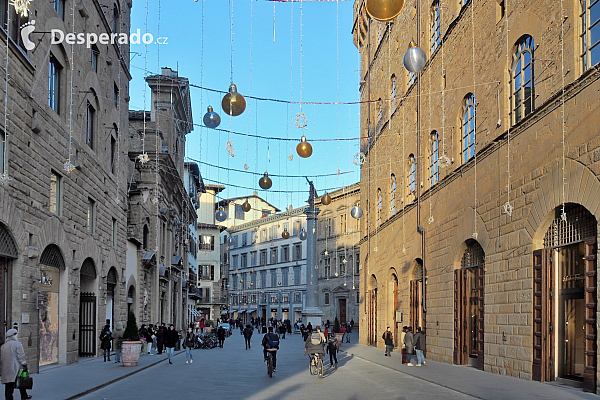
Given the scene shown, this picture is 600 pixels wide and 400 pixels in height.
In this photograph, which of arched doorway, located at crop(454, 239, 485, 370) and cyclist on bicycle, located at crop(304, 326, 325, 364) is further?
arched doorway, located at crop(454, 239, 485, 370)

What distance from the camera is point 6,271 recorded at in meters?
17.0

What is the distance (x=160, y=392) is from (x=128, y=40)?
2162 centimetres

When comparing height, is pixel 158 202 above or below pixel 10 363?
above

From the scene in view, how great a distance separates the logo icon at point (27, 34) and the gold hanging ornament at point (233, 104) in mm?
5306

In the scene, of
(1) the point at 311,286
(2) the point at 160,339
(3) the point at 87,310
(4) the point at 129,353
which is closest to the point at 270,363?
(4) the point at 129,353

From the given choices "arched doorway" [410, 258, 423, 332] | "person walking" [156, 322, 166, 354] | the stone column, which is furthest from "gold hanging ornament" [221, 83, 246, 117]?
the stone column

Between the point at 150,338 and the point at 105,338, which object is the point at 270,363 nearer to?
the point at 105,338

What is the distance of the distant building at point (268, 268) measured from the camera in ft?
276

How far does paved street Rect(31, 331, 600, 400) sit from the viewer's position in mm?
14797

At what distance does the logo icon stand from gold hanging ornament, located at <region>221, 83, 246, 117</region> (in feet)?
17.4

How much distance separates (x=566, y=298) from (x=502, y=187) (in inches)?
158

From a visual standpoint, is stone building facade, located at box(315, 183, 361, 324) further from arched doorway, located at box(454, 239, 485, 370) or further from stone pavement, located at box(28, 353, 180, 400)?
→ stone pavement, located at box(28, 353, 180, 400)

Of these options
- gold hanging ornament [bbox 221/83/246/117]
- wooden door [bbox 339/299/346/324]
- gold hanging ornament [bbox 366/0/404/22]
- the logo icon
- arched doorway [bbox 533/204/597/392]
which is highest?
the logo icon

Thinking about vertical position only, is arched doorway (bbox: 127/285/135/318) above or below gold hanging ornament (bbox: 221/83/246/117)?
below
